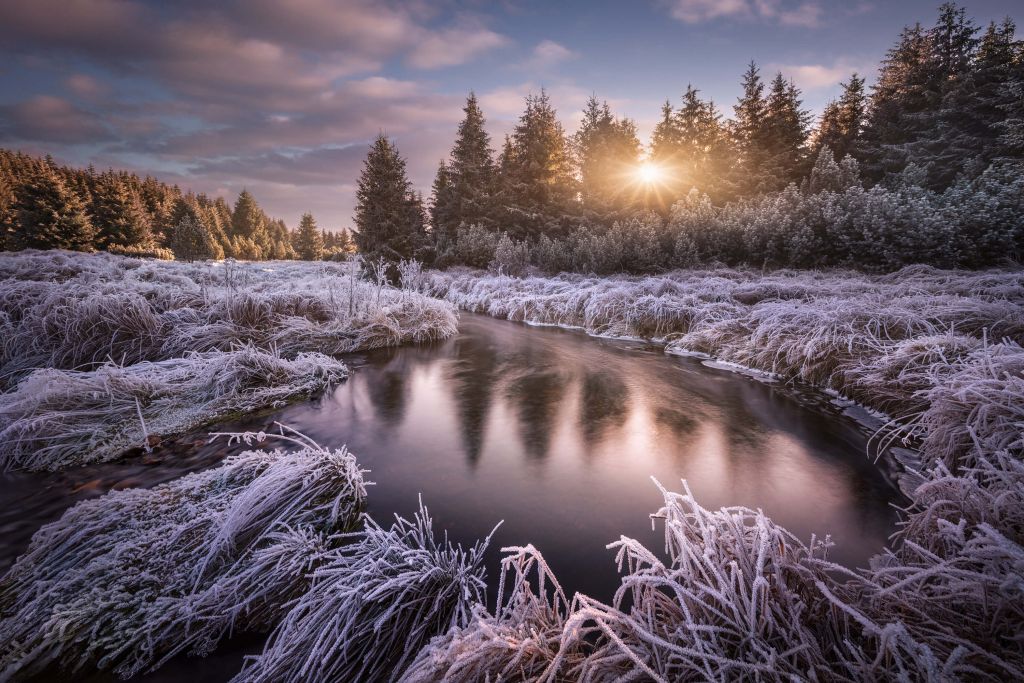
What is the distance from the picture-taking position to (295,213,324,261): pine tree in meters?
47.1

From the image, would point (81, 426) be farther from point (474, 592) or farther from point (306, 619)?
point (474, 592)

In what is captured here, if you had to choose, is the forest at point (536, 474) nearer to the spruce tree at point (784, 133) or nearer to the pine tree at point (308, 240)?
the spruce tree at point (784, 133)

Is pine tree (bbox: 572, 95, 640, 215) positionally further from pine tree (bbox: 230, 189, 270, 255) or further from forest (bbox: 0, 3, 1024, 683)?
pine tree (bbox: 230, 189, 270, 255)

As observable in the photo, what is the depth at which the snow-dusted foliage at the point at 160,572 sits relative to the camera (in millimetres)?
1403

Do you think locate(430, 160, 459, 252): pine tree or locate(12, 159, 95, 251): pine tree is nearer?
locate(430, 160, 459, 252): pine tree

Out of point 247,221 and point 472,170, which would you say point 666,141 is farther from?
point 247,221

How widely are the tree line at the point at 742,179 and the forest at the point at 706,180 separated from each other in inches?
3.1

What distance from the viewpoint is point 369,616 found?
1.42 m

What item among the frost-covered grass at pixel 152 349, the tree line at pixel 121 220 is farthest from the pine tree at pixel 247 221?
the frost-covered grass at pixel 152 349

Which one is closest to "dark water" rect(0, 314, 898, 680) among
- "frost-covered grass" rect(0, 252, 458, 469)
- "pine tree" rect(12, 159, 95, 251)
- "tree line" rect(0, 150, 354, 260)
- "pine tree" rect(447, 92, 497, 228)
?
"frost-covered grass" rect(0, 252, 458, 469)

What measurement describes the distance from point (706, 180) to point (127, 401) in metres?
27.2

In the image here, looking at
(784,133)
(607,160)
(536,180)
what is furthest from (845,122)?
(536,180)

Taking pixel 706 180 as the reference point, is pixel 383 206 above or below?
below

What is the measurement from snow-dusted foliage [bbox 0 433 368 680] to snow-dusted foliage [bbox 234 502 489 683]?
8.7 inches
